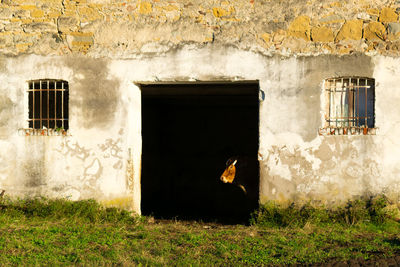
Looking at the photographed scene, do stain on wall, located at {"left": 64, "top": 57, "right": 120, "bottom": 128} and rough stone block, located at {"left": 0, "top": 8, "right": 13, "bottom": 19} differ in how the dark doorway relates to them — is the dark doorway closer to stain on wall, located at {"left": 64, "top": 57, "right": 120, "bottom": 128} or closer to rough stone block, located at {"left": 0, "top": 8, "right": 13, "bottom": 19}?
stain on wall, located at {"left": 64, "top": 57, "right": 120, "bottom": 128}

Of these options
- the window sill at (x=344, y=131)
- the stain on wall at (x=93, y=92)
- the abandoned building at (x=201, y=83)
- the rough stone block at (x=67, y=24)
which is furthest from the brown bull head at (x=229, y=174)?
the rough stone block at (x=67, y=24)

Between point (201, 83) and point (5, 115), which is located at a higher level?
point (201, 83)

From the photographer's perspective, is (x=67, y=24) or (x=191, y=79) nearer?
(x=191, y=79)

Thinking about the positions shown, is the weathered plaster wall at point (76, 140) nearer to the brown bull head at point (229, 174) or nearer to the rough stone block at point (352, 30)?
the brown bull head at point (229, 174)

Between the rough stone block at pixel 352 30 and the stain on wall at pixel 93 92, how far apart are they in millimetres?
4289

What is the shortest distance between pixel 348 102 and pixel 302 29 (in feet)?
5.20

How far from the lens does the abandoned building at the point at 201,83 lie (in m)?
8.42

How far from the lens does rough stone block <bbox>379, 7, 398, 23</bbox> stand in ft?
27.6

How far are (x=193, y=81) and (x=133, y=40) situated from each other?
4.66 ft

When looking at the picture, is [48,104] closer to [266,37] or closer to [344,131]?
[266,37]

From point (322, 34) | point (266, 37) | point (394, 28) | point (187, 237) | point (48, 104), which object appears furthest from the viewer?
point (48, 104)

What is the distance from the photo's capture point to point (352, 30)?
27.8 ft

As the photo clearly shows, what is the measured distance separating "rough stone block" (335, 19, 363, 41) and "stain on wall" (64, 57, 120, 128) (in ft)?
14.1

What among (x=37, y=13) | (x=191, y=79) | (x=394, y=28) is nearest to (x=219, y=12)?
(x=191, y=79)
